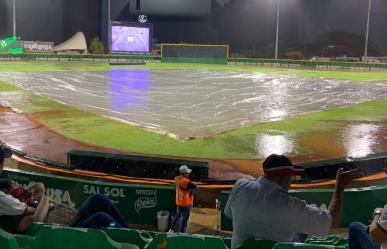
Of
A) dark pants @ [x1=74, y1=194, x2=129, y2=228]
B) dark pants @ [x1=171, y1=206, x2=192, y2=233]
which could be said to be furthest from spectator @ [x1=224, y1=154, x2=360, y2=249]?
dark pants @ [x1=171, y1=206, x2=192, y2=233]

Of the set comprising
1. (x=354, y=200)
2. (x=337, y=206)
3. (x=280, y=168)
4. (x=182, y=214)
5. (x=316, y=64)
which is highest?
(x=316, y=64)

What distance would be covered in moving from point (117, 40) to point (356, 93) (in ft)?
118

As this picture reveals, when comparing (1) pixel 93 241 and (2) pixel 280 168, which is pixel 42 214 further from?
(2) pixel 280 168

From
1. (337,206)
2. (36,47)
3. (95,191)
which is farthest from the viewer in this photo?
(36,47)

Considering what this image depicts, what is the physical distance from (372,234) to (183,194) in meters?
4.39

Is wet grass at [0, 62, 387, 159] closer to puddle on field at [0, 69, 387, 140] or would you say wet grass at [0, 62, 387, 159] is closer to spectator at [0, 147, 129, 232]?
puddle on field at [0, 69, 387, 140]

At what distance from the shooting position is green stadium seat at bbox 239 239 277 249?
145 inches

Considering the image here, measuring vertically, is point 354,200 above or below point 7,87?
below

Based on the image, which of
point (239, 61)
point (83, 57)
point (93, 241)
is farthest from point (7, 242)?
point (83, 57)

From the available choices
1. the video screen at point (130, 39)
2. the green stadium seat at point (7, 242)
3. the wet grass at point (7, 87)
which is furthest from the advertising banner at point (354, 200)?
the video screen at point (130, 39)

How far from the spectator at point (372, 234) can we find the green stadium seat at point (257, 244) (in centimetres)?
75

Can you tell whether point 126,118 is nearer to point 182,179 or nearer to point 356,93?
point 182,179

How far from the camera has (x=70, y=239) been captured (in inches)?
137

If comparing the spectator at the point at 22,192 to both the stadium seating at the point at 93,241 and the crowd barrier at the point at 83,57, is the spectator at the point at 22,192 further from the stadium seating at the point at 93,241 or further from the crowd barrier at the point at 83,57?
the crowd barrier at the point at 83,57
